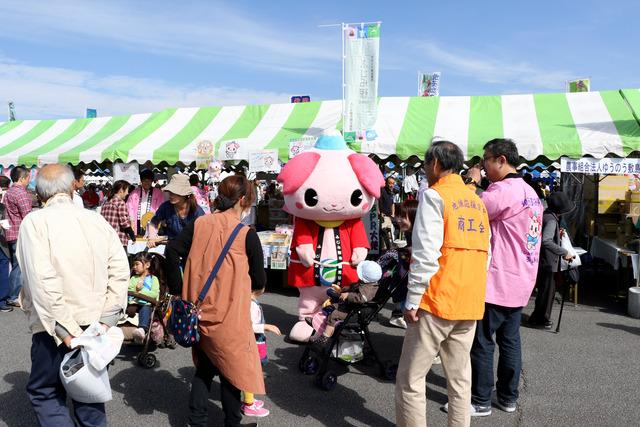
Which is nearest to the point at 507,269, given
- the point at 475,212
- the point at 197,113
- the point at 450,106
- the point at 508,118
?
the point at 475,212

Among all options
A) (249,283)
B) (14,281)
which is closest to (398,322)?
(249,283)

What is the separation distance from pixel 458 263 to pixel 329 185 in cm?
236

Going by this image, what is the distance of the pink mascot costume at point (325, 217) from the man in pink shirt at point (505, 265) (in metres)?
1.67

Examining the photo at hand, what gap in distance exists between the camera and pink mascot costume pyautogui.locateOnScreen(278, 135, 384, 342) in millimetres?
4883

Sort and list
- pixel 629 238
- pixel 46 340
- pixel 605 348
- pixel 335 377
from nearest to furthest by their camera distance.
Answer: pixel 46 340 < pixel 335 377 < pixel 605 348 < pixel 629 238

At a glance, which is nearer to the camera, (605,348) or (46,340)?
(46,340)

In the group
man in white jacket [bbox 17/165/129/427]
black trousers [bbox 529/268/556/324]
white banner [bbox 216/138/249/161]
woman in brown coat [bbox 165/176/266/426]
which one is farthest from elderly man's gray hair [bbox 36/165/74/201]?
white banner [bbox 216/138/249/161]

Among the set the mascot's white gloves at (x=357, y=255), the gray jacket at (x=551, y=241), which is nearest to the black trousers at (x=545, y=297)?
the gray jacket at (x=551, y=241)

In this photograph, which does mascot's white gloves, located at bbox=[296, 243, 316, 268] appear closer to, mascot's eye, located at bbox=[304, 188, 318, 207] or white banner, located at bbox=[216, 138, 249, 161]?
mascot's eye, located at bbox=[304, 188, 318, 207]

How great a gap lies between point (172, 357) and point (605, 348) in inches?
166

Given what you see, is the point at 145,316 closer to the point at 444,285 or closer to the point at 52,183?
the point at 52,183

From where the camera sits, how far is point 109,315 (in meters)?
2.60

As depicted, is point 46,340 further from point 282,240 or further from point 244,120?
point 244,120

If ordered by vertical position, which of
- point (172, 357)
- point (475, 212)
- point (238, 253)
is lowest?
point (172, 357)
